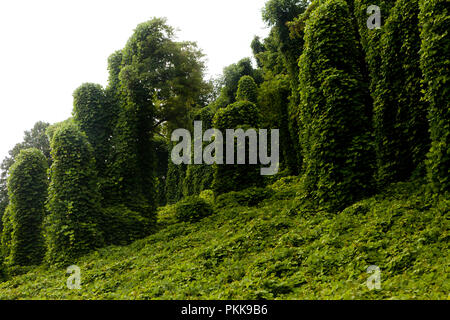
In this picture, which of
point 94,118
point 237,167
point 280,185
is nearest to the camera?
point 94,118

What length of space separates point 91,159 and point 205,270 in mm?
5888

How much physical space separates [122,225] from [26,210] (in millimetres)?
4089

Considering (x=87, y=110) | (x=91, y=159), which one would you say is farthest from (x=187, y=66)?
(x=91, y=159)

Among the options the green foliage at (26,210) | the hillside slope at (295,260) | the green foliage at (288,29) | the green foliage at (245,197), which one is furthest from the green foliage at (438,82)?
the green foliage at (26,210)

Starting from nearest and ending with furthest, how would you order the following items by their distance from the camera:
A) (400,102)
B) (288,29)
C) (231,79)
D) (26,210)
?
(400,102) → (26,210) → (288,29) → (231,79)

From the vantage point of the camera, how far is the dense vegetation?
4.70 m

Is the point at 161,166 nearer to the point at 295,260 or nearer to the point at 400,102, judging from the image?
the point at 400,102

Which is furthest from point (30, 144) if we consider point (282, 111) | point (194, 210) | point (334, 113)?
point (334, 113)

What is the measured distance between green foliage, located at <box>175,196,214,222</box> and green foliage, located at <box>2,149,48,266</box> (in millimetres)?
5320

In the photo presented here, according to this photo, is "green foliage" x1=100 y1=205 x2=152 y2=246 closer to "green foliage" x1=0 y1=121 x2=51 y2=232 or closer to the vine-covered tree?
the vine-covered tree

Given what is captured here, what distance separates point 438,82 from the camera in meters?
5.53

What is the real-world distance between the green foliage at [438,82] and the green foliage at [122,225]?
788 cm

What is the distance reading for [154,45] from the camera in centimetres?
1322

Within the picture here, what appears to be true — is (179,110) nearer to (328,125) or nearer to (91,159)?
(91,159)
